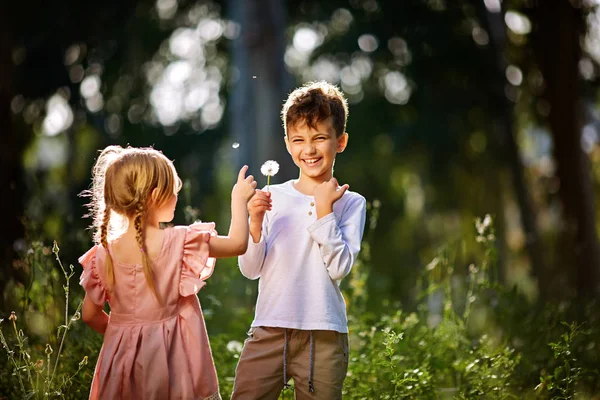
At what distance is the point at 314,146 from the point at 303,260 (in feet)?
1.60

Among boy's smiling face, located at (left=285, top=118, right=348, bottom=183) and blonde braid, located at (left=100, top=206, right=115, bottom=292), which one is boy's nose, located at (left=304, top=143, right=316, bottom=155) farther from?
blonde braid, located at (left=100, top=206, right=115, bottom=292)

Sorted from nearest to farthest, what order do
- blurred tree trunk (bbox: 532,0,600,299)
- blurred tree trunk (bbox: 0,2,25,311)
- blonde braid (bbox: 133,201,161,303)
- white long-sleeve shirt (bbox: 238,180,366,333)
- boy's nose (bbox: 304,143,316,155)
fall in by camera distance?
1. blonde braid (bbox: 133,201,161,303)
2. white long-sleeve shirt (bbox: 238,180,366,333)
3. boy's nose (bbox: 304,143,316,155)
4. blurred tree trunk (bbox: 0,2,25,311)
5. blurred tree trunk (bbox: 532,0,600,299)

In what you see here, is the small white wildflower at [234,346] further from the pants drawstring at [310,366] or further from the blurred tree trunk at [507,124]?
the blurred tree trunk at [507,124]

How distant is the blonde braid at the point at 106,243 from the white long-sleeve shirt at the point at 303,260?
551 mm

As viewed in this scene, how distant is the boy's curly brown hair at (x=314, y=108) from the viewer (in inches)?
155

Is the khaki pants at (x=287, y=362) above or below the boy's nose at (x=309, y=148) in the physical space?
below

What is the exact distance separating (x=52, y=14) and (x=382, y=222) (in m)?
7.47

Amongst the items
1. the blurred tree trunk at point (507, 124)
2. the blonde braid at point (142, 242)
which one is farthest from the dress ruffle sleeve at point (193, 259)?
the blurred tree trunk at point (507, 124)

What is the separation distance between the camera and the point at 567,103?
12.2 m

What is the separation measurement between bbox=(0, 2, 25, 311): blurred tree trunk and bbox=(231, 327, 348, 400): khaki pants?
3.88 m

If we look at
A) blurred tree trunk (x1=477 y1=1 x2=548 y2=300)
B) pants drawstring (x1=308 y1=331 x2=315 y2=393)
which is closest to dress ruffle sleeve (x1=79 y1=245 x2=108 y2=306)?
pants drawstring (x1=308 y1=331 x2=315 y2=393)

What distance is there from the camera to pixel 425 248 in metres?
19.4

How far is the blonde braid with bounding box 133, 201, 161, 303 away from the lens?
3672 millimetres

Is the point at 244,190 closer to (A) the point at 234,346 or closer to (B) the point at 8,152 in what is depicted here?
(A) the point at 234,346
